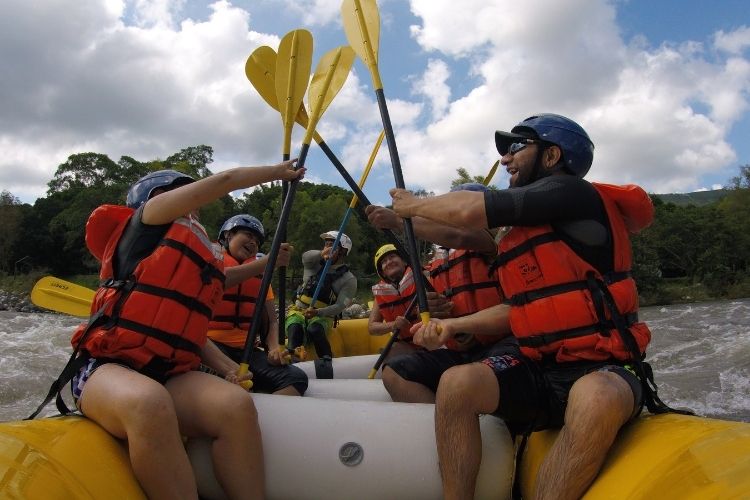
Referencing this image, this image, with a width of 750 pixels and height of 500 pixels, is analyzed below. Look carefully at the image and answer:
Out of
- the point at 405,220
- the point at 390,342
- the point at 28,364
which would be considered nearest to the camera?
the point at 405,220

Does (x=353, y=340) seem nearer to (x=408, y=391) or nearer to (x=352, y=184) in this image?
(x=352, y=184)

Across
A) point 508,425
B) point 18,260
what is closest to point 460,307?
point 508,425

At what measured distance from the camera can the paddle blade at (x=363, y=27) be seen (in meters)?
3.35

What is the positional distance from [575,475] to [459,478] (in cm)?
43

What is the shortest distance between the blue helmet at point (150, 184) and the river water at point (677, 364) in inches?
209

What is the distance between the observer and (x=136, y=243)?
2.23m

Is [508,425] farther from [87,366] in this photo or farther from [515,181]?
[87,366]

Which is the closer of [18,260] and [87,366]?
[87,366]

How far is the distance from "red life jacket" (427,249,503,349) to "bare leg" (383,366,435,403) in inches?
13.2

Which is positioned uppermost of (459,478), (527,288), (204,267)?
(204,267)

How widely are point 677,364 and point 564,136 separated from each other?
9.21 metres

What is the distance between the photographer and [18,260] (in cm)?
3447

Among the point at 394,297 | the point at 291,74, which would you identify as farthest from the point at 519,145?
the point at 394,297

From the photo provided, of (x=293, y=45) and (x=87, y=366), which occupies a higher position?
(x=293, y=45)
